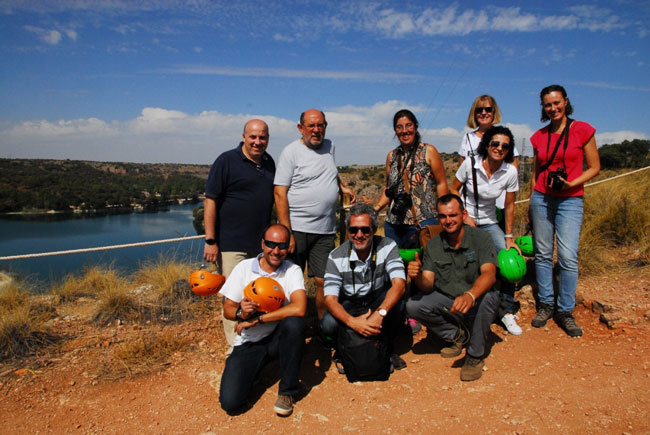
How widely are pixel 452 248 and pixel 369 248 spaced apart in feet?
2.50

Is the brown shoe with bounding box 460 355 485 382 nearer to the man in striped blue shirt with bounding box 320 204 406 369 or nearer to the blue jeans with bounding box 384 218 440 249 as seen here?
the man in striped blue shirt with bounding box 320 204 406 369

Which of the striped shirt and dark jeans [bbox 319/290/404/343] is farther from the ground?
the striped shirt

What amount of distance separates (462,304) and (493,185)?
136cm

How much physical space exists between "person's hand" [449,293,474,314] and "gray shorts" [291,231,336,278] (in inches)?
51.8

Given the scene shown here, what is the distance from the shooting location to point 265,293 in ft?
10.3

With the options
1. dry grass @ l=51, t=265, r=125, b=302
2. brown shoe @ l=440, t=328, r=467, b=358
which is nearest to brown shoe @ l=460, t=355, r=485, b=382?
brown shoe @ l=440, t=328, r=467, b=358

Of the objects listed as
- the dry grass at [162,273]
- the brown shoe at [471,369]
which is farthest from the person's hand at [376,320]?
the dry grass at [162,273]

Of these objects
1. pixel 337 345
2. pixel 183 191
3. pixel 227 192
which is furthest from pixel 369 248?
pixel 183 191

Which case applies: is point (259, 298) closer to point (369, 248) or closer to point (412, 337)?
point (369, 248)

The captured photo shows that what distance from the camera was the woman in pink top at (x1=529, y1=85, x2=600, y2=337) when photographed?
3.75 meters

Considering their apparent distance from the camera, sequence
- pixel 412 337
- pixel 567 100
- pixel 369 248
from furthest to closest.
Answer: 1. pixel 412 337
2. pixel 567 100
3. pixel 369 248

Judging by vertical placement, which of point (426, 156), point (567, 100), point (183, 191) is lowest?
point (183, 191)

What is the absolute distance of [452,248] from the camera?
3.62 m

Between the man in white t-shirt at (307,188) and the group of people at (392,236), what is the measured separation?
11mm
